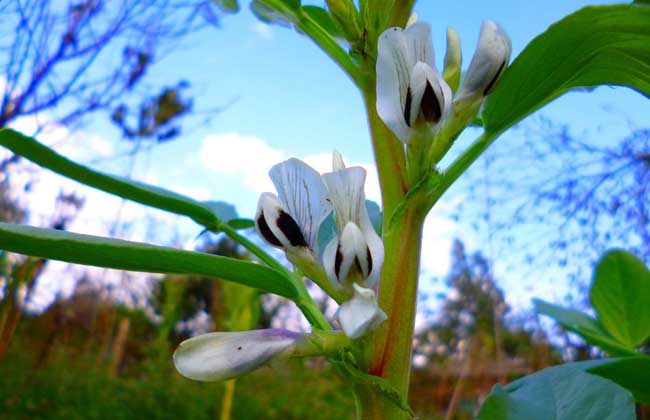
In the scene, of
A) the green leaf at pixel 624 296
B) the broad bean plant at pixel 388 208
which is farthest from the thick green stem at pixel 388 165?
the green leaf at pixel 624 296

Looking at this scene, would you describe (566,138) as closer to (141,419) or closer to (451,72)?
(451,72)

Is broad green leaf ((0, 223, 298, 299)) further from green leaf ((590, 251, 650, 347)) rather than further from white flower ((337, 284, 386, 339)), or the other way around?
green leaf ((590, 251, 650, 347))

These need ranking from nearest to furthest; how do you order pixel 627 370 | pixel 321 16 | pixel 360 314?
pixel 360 314 → pixel 627 370 → pixel 321 16

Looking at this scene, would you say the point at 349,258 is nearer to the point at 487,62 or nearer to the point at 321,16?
the point at 487,62

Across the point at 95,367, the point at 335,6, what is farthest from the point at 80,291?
the point at 335,6

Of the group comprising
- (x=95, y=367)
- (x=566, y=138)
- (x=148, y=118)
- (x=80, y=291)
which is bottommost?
(x=95, y=367)

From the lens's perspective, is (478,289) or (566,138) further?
(478,289)

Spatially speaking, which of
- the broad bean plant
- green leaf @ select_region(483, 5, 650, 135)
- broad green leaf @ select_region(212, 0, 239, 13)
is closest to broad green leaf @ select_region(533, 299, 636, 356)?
the broad bean plant

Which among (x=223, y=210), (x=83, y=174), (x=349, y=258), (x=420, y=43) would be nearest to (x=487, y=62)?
(x=420, y=43)
